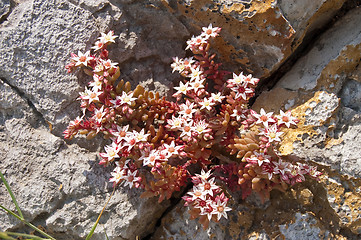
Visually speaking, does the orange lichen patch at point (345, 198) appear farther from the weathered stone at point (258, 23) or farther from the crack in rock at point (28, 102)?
the crack in rock at point (28, 102)

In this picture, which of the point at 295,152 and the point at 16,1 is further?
the point at 16,1

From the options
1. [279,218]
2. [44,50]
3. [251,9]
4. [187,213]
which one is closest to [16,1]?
[44,50]

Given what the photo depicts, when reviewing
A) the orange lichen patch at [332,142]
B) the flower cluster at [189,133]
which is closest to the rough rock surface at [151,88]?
the orange lichen patch at [332,142]

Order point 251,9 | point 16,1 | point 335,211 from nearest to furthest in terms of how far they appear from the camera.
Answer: point 335,211 → point 251,9 → point 16,1

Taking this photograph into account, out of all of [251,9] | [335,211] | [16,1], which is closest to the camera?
[335,211]

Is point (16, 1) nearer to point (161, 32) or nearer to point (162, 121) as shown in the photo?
point (161, 32)

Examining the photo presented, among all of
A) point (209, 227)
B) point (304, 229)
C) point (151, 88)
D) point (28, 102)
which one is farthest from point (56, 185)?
point (304, 229)

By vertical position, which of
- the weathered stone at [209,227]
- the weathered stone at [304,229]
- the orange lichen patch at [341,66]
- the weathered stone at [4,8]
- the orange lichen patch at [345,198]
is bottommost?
the weathered stone at [209,227]
